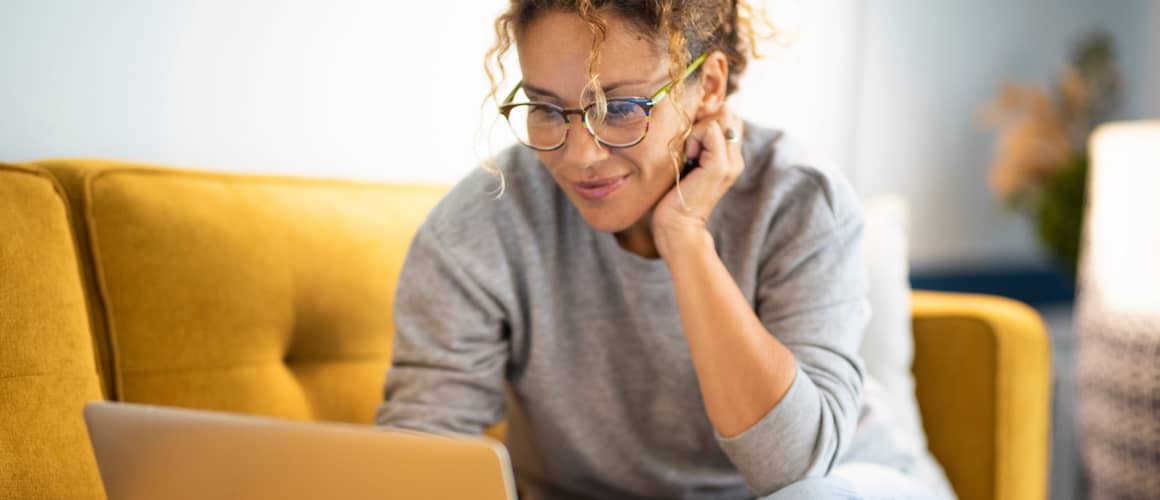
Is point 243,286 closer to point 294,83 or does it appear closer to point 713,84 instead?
point 294,83

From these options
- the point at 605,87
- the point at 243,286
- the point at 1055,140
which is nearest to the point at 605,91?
the point at 605,87

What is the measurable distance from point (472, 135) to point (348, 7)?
311mm

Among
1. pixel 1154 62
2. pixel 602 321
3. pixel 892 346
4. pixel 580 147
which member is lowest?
pixel 1154 62

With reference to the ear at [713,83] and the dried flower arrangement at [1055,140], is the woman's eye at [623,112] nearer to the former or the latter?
the ear at [713,83]

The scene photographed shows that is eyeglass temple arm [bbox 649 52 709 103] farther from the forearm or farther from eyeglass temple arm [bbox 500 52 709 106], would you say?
the forearm

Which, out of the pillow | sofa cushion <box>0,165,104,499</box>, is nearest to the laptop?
sofa cushion <box>0,165,104,499</box>

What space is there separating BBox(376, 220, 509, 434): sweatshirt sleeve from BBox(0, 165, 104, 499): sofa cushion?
31 centimetres

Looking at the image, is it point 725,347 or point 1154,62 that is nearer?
point 725,347

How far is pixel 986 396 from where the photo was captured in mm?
1494

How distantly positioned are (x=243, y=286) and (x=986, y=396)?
1.07 m

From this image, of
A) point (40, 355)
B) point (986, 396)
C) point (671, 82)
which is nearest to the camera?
point (40, 355)

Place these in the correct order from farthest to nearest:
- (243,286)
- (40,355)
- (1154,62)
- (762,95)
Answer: (1154,62), (762,95), (243,286), (40,355)

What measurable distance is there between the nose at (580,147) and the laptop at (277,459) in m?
0.47

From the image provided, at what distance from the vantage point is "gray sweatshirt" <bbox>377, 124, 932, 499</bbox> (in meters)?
1.14
